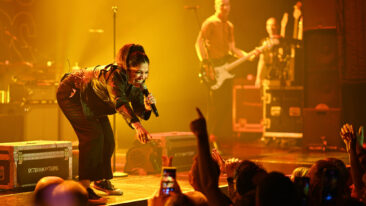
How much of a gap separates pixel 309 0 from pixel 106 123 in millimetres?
6530

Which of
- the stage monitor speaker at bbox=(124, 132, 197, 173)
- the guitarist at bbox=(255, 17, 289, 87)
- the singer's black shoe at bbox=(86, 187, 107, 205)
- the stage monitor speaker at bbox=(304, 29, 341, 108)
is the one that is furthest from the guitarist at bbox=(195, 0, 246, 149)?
the singer's black shoe at bbox=(86, 187, 107, 205)

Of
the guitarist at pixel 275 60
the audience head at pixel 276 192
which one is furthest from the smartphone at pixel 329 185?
the guitarist at pixel 275 60

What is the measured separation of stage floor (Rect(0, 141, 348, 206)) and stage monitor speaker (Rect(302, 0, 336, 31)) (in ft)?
7.57

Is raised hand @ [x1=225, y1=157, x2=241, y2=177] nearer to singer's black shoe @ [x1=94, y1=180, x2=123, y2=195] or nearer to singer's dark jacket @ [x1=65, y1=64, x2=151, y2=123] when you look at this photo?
singer's dark jacket @ [x1=65, y1=64, x2=151, y2=123]

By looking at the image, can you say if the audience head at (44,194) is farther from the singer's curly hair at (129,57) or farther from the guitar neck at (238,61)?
the guitar neck at (238,61)

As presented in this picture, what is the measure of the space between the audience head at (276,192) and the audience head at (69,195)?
→ 864mm

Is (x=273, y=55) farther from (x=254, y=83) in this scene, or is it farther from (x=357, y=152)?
(x=357, y=152)

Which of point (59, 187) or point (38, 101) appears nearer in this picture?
point (59, 187)

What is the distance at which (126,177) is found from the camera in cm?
791

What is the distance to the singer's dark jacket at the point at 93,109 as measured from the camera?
580 cm

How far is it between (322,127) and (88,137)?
6420 millimetres

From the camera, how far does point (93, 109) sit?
19.3ft

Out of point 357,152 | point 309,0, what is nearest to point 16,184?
point 357,152

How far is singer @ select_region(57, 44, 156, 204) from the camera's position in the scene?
5.64 m
